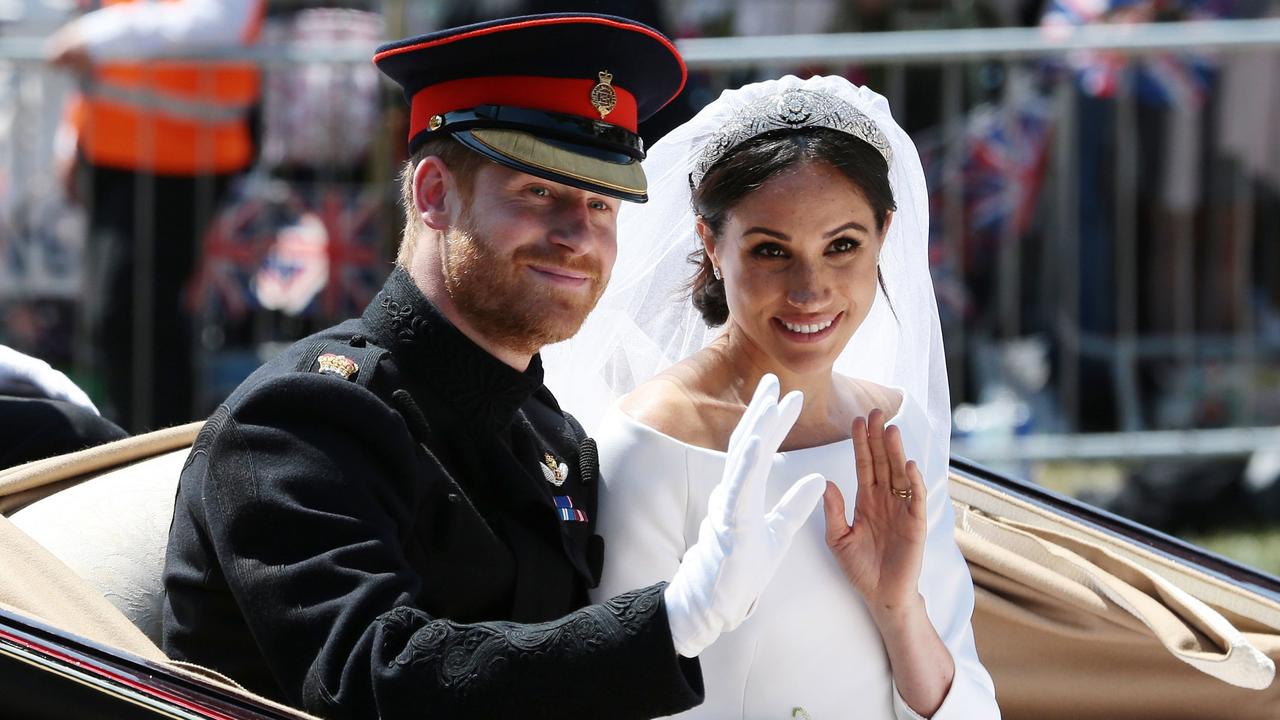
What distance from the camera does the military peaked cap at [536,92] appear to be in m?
2.34

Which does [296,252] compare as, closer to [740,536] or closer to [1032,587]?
[1032,587]

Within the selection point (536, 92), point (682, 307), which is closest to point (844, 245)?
point (682, 307)

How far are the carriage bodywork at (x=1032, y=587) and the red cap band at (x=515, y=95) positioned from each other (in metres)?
0.73

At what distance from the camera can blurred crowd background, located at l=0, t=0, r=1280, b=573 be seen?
569 centimetres

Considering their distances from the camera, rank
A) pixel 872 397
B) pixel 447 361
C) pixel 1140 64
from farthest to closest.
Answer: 1. pixel 1140 64
2. pixel 872 397
3. pixel 447 361

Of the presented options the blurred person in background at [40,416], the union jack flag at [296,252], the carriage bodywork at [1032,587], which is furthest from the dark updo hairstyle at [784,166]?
the union jack flag at [296,252]

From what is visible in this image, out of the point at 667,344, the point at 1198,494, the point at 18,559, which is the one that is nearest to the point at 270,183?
the point at 1198,494

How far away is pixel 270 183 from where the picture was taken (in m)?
6.47

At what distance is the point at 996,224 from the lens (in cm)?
599

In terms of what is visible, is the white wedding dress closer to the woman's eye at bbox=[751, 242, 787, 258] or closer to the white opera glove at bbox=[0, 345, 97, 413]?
the woman's eye at bbox=[751, 242, 787, 258]

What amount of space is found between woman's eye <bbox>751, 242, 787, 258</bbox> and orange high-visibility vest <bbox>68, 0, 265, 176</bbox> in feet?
11.3

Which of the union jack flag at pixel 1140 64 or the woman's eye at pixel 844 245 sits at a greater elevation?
the union jack flag at pixel 1140 64

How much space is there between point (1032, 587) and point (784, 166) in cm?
92

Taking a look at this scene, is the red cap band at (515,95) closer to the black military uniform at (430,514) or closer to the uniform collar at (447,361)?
the black military uniform at (430,514)
